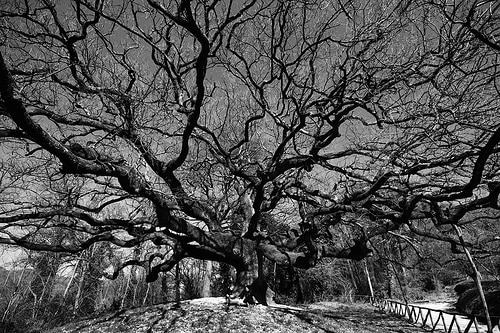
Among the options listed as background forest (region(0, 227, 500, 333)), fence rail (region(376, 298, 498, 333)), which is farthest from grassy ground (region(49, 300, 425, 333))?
background forest (region(0, 227, 500, 333))

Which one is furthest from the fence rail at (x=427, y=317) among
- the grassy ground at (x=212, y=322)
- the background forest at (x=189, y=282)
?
the grassy ground at (x=212, y=322)

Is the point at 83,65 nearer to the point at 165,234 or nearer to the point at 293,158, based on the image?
the point at 165,234

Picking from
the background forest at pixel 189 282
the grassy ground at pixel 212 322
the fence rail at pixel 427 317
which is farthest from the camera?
the background forest at pixel 189 282

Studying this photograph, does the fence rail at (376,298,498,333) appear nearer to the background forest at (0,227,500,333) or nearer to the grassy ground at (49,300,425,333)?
the background forest at (0,227,500,333)

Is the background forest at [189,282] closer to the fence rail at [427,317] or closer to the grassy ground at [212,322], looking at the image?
the fence rail at [427,317]

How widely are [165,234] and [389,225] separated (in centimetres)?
647

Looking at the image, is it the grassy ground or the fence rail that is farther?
the fence rail

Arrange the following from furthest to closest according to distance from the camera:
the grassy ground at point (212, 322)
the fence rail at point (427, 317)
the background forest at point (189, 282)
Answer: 1. the background forest at point (189, 282)
2. the fence rail at point (427, 317)
3. the grassy ground at point (212, 322)

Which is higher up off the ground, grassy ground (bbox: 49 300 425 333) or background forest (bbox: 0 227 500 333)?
background forest (bbox: 0 227 500 333)

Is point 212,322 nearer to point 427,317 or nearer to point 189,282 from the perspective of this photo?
point 427,317

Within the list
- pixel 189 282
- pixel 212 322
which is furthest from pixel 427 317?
pixel 189 282

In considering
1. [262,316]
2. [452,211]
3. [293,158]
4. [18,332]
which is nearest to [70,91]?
[293,158]

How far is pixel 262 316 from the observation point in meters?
7.46

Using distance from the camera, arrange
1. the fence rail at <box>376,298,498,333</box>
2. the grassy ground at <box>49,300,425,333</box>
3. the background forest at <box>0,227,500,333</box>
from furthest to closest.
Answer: the background forest at <box>0,227,500,333</box> → the fence rail at <box>376,298,498,333</box> → the grassy ground at <box>49,300,425,333</box>
